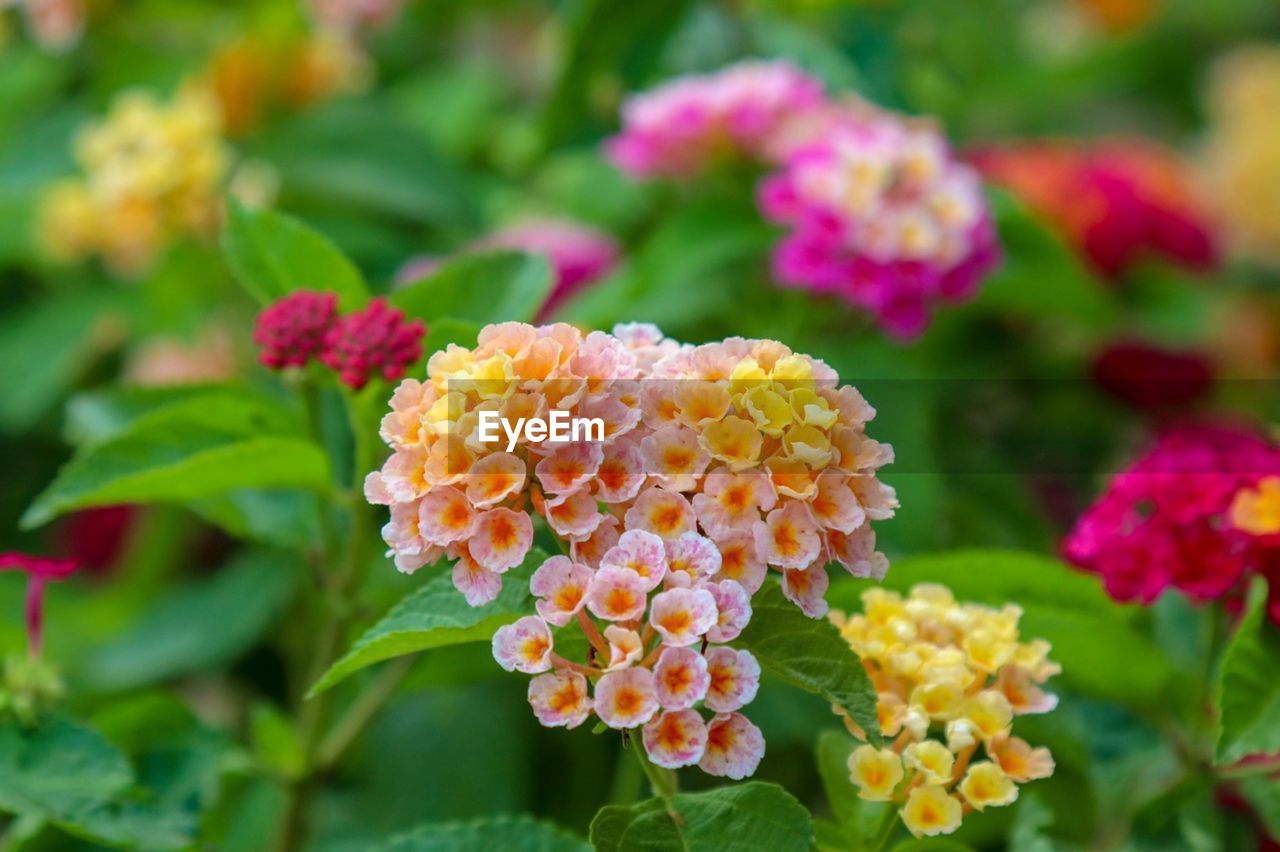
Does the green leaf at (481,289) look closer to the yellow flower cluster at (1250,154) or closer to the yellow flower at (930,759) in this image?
the yellow flower at (930,759)

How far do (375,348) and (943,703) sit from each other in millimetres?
264

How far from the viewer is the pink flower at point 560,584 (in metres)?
0.45

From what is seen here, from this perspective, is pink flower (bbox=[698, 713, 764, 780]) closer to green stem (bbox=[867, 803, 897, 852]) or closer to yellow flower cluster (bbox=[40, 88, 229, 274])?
green stem (bbox=[867, 803, 897, 852])

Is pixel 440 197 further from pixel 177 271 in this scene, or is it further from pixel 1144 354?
pixel 1144 354

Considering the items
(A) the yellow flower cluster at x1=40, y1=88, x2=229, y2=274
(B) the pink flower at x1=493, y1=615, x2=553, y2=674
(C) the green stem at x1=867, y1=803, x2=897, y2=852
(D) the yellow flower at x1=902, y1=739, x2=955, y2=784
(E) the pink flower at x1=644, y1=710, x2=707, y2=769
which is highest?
(B) the pink flower at x1=493, y1=615, x2=553, y2=674

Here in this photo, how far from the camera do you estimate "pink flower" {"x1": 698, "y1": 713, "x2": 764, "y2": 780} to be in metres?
0.45

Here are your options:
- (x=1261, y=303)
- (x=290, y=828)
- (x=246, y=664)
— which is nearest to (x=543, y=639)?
→ (x=290, y=828)

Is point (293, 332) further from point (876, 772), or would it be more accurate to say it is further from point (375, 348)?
point (876, 772)

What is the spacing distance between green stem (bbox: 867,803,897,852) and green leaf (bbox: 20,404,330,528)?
0.94ft

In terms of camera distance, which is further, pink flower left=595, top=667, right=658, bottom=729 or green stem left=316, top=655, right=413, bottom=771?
green stem left=316, top=655, right=413, bottom=771

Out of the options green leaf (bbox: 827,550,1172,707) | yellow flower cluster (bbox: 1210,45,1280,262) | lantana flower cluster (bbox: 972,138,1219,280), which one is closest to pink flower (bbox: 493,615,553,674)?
green leaf (bbox: 827,550,1172,707)

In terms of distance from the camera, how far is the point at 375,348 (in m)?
0.59

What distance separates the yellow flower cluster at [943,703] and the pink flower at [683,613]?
0.08 metres

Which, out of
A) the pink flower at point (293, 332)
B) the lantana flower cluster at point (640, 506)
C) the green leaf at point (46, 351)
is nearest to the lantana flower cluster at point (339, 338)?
the pink flower at point (293, 332)
